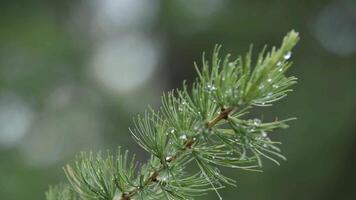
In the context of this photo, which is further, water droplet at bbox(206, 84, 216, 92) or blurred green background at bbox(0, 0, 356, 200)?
blurred green background at bbox(0, 0, 356, 200)

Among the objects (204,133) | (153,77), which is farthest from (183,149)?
(153,77)

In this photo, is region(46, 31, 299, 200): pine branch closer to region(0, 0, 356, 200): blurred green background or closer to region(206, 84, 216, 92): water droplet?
region(206, 84, 216, 92): water droplet

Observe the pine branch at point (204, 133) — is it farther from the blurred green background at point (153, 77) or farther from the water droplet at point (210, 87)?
the blurred green background at point (153, 77)

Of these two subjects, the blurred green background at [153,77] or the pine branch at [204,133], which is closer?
the pine branch at [204,133]

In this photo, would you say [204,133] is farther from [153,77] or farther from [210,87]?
[153,77]

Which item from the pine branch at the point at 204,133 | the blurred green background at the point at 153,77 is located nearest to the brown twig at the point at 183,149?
the pine branch at the point at 204,133

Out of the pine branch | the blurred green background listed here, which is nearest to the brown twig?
the pine branch
